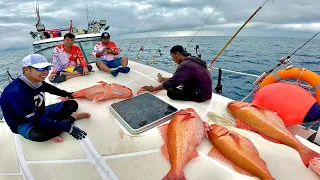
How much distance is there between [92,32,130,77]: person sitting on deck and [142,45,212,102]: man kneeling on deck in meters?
2.59

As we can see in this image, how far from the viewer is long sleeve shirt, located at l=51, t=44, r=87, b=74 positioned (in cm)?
584

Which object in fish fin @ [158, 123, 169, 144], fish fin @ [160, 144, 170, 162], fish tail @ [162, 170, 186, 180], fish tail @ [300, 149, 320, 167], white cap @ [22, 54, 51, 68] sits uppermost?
white cap @ [22, 54, 51, 68]

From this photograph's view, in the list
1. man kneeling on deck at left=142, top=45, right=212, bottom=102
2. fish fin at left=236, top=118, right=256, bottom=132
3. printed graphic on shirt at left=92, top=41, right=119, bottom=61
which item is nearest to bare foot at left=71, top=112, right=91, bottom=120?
man kneeling on deck at left=142, top=45, right=212, bottom=102

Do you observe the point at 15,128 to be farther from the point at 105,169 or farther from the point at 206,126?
the point at 206,126

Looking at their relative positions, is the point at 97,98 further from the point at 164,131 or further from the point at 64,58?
the point at 64,58

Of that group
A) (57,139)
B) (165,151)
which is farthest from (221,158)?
(57,139)

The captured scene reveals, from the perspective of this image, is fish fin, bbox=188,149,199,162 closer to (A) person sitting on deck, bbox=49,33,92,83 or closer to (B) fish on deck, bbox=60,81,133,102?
(B) fish on deck, bbox=60,81,133,102

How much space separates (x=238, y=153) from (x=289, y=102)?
63.7 inches

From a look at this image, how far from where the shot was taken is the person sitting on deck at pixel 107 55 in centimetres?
636

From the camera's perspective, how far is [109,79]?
18.5 feet

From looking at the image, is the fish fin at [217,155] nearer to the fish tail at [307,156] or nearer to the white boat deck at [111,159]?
the white boat deck at [111,159]

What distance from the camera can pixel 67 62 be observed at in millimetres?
6078

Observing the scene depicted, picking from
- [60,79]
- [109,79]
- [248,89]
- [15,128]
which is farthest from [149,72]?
[248,89]

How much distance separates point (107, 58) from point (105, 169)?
5.25 metres
